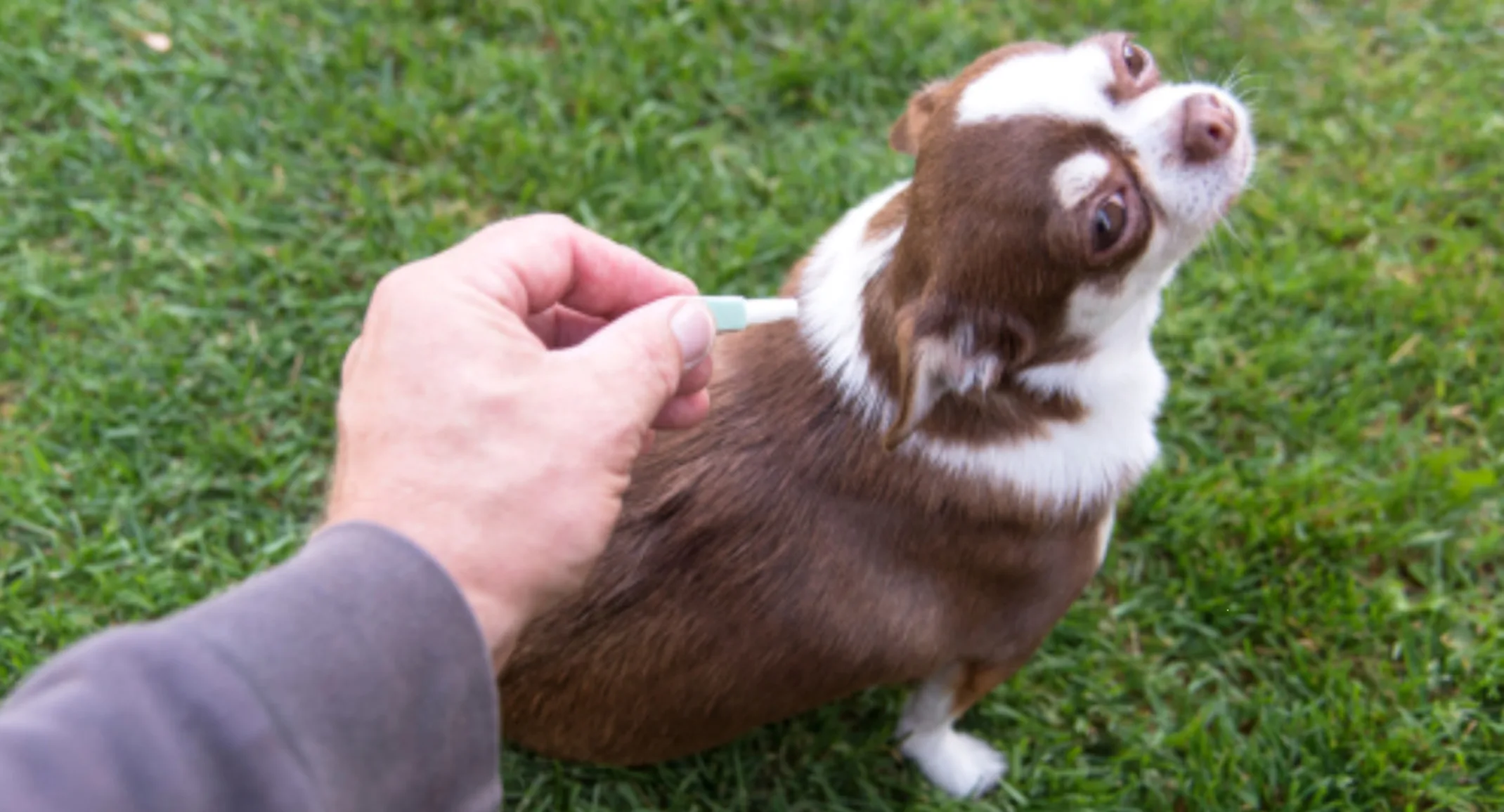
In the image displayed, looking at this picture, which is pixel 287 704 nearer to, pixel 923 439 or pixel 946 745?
pixel 923 439

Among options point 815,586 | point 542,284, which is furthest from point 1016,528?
point 542,284

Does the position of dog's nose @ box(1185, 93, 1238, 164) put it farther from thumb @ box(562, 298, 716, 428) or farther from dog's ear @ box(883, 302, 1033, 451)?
thumb @ box(562, 298, 716, 428)

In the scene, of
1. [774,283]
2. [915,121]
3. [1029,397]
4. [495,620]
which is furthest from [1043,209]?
[774,283]

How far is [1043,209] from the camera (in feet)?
7.84

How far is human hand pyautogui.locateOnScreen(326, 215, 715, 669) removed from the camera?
6.16 feet

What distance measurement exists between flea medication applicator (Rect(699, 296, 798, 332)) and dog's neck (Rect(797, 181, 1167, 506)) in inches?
2.7

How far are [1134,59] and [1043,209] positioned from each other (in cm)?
61

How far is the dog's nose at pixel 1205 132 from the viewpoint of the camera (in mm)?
2521

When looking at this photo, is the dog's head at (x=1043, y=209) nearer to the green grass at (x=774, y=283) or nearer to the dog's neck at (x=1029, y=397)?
the dog's neck at (x=1029, y=397)

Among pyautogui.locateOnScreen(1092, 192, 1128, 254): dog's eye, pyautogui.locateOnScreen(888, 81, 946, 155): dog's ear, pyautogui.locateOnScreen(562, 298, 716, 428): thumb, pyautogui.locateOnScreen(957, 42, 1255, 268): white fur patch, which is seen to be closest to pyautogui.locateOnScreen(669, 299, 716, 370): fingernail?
pyautogui.locateOnScreen(562, 298, 716, 428): thumb

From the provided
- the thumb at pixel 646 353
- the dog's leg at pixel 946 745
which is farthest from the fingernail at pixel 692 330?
the dog's leg at pixel 946 745

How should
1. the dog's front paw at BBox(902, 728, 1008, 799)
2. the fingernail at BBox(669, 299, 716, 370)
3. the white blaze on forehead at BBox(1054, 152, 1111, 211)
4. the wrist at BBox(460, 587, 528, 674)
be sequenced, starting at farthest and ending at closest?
the dog's front paw at BBox(902, 728, 1008, 799) → the white blaze on forehead at BBox(1054, 152, 1111, 211) → the fingernail at BBox(669, 299, 716, 370) → the wrist at BBox(460, 587, 528, 674)

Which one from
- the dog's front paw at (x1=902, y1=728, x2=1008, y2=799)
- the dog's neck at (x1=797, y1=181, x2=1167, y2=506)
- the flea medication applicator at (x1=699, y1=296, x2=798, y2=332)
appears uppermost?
the flea medication applicator at (x1=699, y1=296, x2=798, y2=332)

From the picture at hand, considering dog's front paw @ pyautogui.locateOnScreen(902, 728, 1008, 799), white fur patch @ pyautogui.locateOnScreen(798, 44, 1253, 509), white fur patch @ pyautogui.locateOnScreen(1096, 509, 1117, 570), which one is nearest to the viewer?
white fur patch @ pyautogui.locateOnScreen(798, 44, 1253, 509)
